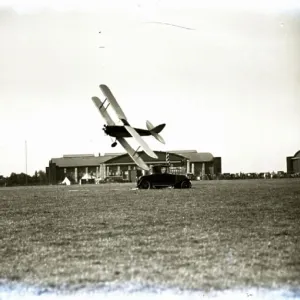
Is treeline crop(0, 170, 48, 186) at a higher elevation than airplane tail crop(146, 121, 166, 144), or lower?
lower

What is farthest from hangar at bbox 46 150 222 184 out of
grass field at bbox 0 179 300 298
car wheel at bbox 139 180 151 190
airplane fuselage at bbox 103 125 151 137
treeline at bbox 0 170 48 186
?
grass field at bbox 0 179 300 298

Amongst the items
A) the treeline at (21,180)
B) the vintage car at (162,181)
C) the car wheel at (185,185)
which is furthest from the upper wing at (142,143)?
the treeline at (21,180)

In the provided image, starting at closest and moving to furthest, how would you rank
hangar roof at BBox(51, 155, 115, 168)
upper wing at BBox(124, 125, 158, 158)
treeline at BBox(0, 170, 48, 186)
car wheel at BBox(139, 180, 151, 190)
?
upper wing at BBox(124, 125, 158, 158) → car wheel at BBox(139, 180, 151, 190) → treeline at BBox(0, 170, 48, 186) → hangar roof at BBox(51, 155, 115, 168)

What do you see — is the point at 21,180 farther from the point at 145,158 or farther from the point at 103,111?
the point at 103,111

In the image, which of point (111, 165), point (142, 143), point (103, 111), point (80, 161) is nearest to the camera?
point (142, 143)

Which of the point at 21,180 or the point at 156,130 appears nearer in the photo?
the point at 156,130

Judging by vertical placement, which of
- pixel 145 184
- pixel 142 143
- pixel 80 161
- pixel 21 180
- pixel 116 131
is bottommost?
pixel 145 184

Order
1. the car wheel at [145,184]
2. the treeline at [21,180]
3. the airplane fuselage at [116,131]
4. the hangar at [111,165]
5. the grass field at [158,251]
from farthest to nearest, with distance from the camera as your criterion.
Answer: the hangar at [111,165] < the treeline at [21,180] < the car wheel at [145,184] < the airplane fuselage at [116,131] < the grass field at [158,251]

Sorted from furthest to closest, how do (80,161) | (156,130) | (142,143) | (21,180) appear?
(80,161) < (21,180) < (156,130) < (142,143)

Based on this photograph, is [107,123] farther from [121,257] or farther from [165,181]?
[121,257]

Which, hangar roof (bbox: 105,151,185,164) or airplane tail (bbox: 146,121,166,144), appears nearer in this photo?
airplane tail (bbox: 146,121,166,144)

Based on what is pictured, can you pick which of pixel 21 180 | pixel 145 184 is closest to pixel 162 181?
pixel 145 184

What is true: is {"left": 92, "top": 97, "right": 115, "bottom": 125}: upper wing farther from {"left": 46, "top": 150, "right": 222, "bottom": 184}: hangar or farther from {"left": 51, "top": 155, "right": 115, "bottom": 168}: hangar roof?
{"left": 51, "top": 155, "right": 115, "bottom": 168}: hangar roof

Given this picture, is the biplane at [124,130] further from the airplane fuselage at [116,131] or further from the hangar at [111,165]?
the hangar at [111,165]
